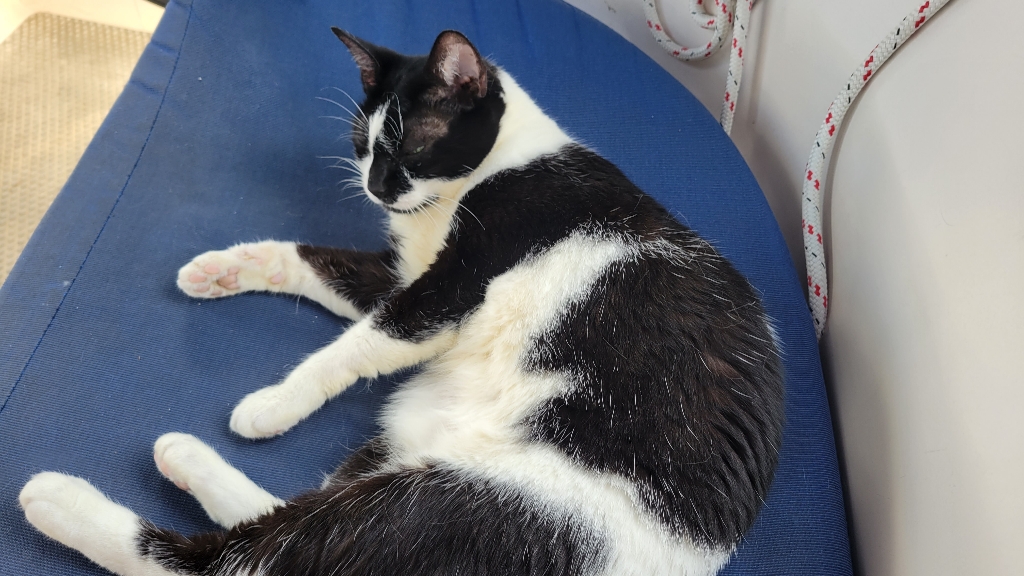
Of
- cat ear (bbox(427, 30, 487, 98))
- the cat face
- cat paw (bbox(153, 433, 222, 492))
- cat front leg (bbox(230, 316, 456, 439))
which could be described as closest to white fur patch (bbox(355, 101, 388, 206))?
the cat face

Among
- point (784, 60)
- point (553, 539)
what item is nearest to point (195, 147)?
point (553, 539)

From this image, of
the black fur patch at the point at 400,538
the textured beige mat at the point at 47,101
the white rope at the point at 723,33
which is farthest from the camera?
the textured beige mat at the point at 47,101

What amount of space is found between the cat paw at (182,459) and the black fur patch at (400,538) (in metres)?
0.09

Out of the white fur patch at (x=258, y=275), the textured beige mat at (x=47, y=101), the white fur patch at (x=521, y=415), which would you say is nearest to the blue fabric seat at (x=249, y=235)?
the white fur patch at (x=258, y=275)

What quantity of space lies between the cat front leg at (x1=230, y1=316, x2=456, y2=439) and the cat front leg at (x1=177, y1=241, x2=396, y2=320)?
0.16 m

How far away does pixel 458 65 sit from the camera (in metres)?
1.12

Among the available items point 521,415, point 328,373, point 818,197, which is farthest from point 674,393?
point 818,197

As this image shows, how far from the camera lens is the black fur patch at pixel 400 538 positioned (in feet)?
2.62

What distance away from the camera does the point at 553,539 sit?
0.82 m

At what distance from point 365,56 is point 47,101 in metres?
1.44

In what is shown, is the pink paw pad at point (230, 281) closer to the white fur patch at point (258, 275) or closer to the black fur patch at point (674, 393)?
the white fur patch at point (258, 275)

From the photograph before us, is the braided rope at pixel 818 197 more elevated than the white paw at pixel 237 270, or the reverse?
the braided rope at pixel 818 197

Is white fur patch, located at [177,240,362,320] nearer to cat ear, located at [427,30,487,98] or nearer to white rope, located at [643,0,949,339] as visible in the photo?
cat ear, located at [427,30,487,98]

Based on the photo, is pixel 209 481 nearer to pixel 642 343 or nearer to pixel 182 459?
pixel 182 459
